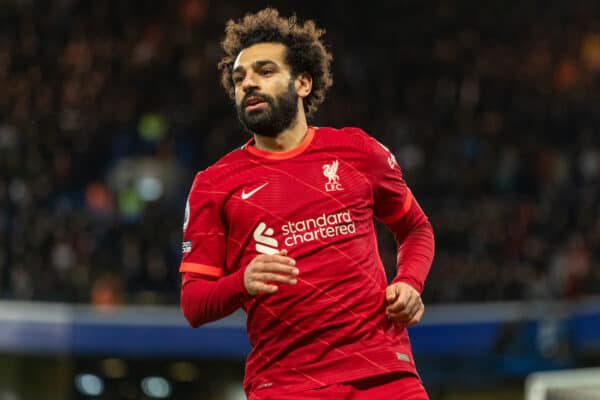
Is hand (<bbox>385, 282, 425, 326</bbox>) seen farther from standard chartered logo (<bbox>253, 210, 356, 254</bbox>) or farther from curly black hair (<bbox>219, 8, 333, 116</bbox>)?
curly black hair (<bbox>219, 8, 333, 116</bbox>)

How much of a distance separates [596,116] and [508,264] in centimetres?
299

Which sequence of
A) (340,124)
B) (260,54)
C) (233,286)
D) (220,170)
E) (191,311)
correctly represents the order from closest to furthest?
(233,286) < (191,311) < (220,170) < (260,54) < (340,124)

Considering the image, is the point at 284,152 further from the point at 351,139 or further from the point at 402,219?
the point at 402,219

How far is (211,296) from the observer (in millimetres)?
3408

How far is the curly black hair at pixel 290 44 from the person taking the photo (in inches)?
153

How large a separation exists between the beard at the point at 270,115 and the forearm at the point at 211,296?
1.81 ft

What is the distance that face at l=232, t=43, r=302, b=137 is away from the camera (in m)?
3.69

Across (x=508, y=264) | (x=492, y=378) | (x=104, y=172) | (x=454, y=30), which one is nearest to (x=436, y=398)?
(x=492, y=378)

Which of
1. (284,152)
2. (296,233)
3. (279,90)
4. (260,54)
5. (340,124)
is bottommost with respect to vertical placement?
(296,233)

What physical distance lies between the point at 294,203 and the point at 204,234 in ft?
1.03

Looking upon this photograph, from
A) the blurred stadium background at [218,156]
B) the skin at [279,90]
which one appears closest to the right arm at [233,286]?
the skin at [279,90]

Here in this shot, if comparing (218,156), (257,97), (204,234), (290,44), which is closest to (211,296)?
(204,234)

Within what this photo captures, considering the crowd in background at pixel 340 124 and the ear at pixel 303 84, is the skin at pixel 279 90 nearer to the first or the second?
the ear at pixel 303 84

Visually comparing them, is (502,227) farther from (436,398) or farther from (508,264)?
(436,398)
